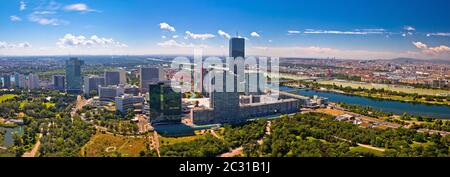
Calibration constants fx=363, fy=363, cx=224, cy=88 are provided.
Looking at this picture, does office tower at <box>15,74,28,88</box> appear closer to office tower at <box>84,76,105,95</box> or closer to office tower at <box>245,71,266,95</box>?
office tower at <box>84,76,105,95</box>

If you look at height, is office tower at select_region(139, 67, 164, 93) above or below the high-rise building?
above

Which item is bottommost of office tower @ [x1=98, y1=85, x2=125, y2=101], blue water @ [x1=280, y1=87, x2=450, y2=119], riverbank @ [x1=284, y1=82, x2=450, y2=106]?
blue water @ [x1=280, y1=87, x2=450, y2=119]

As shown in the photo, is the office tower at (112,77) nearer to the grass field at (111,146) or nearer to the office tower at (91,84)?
the office tower at (91,84)

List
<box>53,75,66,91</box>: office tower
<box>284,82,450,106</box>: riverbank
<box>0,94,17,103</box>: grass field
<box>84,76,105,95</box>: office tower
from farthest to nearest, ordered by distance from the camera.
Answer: <box>53,75,66,91</box>: office tower → <box>84,76,105,95</box>: office tower → <box>284,82,450,106</box>: riverbank → <box>0,94,17,103</box>: grass field

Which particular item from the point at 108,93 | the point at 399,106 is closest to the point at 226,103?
the point at 108,93
